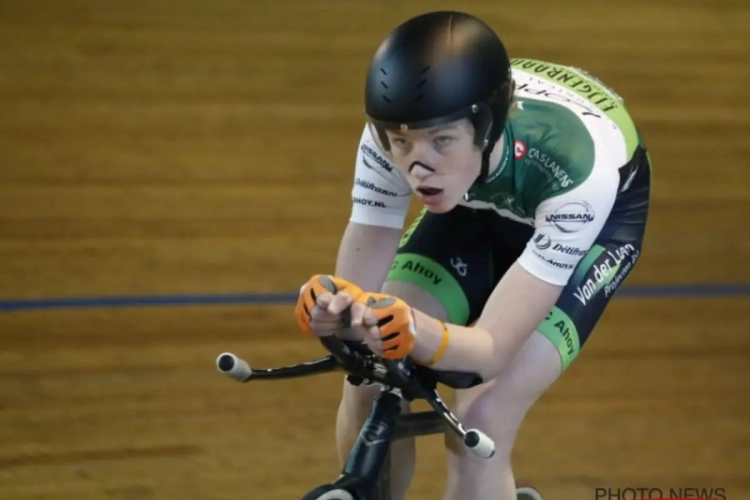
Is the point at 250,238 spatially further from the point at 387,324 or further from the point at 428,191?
the point at 387,324

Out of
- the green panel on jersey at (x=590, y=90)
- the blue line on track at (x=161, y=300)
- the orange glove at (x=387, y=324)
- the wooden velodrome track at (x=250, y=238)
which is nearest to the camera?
the orange glove at (x=387, y=324)

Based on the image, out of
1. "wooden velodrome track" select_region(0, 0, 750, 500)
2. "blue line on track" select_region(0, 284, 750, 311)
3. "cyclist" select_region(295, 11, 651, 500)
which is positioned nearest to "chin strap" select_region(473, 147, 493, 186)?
"cyclist" select_region(295, 11, 651, 500)

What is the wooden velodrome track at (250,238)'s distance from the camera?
3061mm

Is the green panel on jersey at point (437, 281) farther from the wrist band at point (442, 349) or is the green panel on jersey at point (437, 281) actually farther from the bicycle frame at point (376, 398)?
the wrist band at point (442, 349)

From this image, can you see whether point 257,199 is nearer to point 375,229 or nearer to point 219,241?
point 219,241

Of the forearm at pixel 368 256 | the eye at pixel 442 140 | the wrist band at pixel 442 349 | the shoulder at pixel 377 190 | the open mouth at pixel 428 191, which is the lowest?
the forearm at pixel 368 256

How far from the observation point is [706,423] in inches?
130

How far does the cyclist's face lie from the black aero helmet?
2cm

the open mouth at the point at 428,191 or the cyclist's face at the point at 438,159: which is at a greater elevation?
the cyclist's face at the point at 438,159

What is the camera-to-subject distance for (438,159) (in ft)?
5.82

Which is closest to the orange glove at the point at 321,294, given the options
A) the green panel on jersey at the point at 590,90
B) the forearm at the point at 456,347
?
the forearm at the point at 456,347

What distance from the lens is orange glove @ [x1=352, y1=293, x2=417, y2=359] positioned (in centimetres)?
154

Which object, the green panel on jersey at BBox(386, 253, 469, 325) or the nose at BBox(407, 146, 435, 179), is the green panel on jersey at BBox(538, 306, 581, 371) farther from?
the nose at BBox(407, 146, 435, 179)

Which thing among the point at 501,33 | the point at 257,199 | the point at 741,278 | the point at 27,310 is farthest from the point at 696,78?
the point at 27,310
